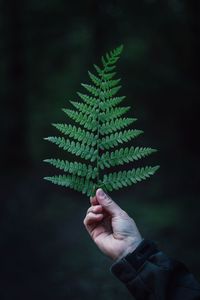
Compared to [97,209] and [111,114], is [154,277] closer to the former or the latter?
[97,209]

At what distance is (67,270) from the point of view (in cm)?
860

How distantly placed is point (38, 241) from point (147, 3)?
22.9 ft

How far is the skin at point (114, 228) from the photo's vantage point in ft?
9.56

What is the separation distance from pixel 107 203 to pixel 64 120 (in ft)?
38.9

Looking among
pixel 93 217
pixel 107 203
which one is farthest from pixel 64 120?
pixel 107 203

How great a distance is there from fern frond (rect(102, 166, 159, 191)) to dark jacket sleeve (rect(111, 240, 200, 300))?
0.41 m

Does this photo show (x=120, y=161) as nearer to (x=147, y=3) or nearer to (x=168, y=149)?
(x=147, y=3)

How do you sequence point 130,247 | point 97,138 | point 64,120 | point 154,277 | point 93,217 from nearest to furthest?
point 154,277, point 97,138, point 130,247, point 93,217, point 64,120

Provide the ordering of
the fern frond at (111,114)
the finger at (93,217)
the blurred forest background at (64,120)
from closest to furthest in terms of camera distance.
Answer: the fern frond at (111,114)
the finger at (93,217)
the blurred forest background at (64,120)

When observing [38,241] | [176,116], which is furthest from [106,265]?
[176,116]

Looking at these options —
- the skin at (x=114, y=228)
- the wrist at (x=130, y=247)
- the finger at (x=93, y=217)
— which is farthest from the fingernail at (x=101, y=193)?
the wrist at (x=130, y=247)

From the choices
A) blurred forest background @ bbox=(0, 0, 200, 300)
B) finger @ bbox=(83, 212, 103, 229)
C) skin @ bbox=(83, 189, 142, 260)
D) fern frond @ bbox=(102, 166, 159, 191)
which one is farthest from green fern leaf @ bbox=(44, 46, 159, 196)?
blurred forest background @ bbox=(0, 0, 200, 300)

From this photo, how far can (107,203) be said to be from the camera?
292cm

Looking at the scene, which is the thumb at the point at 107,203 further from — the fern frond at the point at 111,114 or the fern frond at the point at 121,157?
the fern frond at the point at 111,114
